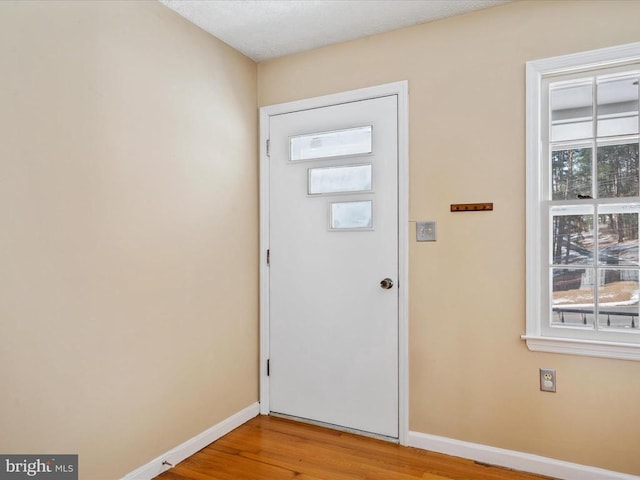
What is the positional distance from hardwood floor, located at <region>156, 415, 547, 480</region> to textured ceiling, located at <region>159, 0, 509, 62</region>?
8.33 feet

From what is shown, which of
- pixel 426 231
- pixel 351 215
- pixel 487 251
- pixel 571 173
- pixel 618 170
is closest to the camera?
pixel 618 170

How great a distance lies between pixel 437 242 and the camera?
2430 millimetres

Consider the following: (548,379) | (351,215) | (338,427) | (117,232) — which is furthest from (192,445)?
(548,379)

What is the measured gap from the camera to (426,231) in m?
2.45

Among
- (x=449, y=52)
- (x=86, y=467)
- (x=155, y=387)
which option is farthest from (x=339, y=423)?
(x=449, y=52)

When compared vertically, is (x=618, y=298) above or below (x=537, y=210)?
below

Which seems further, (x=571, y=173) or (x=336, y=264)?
(x=336, y=264)

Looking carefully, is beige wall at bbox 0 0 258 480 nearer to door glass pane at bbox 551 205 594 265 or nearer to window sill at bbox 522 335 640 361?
window sill at bbox 522 335 640 361

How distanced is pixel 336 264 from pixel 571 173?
144 cm

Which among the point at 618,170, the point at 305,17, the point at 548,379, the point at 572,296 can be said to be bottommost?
the point at 548,379

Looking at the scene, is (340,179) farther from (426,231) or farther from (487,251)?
(487,251)

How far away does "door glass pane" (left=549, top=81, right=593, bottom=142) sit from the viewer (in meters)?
2.16

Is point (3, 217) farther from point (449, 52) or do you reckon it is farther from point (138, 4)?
point (449, 52)

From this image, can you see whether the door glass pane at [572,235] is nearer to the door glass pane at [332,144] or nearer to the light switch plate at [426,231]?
the light switch plate at [426,231]
